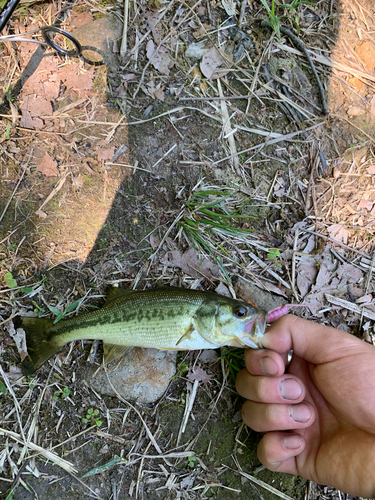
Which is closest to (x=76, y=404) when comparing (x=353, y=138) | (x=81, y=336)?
(x=81, y=336)

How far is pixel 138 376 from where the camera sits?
440 cm

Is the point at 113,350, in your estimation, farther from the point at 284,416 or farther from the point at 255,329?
the point at 284,416

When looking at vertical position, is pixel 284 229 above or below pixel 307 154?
below

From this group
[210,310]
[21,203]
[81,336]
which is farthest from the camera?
[21,203]

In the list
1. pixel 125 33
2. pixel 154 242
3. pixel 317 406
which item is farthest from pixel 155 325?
pixel 125 33

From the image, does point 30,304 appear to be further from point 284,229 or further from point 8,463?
point 284,229

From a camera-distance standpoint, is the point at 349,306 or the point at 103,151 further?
the point at 349,306

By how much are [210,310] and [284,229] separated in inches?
67.1

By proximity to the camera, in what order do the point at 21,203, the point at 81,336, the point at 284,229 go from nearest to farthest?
1. the point at 81,336
2. the point at 21,203
3. the point at 284,229

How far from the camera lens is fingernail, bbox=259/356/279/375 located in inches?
144

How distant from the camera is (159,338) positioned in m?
Result: 4.03

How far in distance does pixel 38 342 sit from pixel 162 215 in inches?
86.7

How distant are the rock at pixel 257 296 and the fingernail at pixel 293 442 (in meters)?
1.49

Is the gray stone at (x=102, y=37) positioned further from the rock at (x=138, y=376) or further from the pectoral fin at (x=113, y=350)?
the rock at (x=138, y=376)
